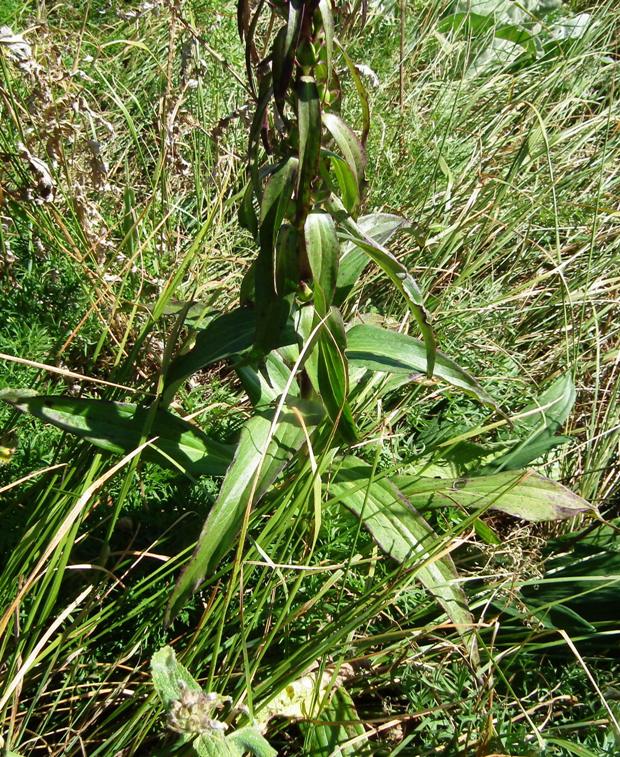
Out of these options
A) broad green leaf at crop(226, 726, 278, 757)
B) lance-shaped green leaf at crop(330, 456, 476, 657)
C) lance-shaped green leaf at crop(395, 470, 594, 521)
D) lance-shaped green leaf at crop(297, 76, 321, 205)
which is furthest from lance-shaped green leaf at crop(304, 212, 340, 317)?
broad green leaf at crop(226, 726, 278, 757)

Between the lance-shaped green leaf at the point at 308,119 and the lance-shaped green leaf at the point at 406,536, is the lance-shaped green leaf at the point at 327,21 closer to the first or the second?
the lance-shaped green leaf at the point at 308,119

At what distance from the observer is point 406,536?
1.66 meters

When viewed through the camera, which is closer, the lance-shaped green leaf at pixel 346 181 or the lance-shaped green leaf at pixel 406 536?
the lance-shaped green leaf at pixel 346 181

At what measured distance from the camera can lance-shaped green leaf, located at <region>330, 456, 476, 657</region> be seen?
158 centimetres

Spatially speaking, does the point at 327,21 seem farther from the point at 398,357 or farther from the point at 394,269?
the point at 398,357

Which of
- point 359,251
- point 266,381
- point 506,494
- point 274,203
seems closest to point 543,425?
point 506,494

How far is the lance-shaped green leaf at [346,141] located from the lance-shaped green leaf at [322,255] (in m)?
0.10

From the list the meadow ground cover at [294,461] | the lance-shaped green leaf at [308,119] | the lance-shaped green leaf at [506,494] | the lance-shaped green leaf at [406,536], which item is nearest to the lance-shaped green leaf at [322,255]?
the meadow ground cover at [294,461]

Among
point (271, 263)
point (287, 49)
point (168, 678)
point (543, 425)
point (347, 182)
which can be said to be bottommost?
point (543, 425)

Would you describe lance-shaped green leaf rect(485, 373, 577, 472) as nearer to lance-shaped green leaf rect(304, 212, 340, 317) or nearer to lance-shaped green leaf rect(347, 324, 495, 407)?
lance-shaped green leaf rect(347, 324, 495, 407)

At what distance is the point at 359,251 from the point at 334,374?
38cm

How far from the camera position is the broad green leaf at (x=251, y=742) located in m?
1.26

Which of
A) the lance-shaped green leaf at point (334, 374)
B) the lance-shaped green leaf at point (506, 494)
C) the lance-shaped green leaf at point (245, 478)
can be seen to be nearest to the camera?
the lance-shaped green leaf at point (245, 478)

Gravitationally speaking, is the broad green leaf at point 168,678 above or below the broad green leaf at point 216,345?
below
